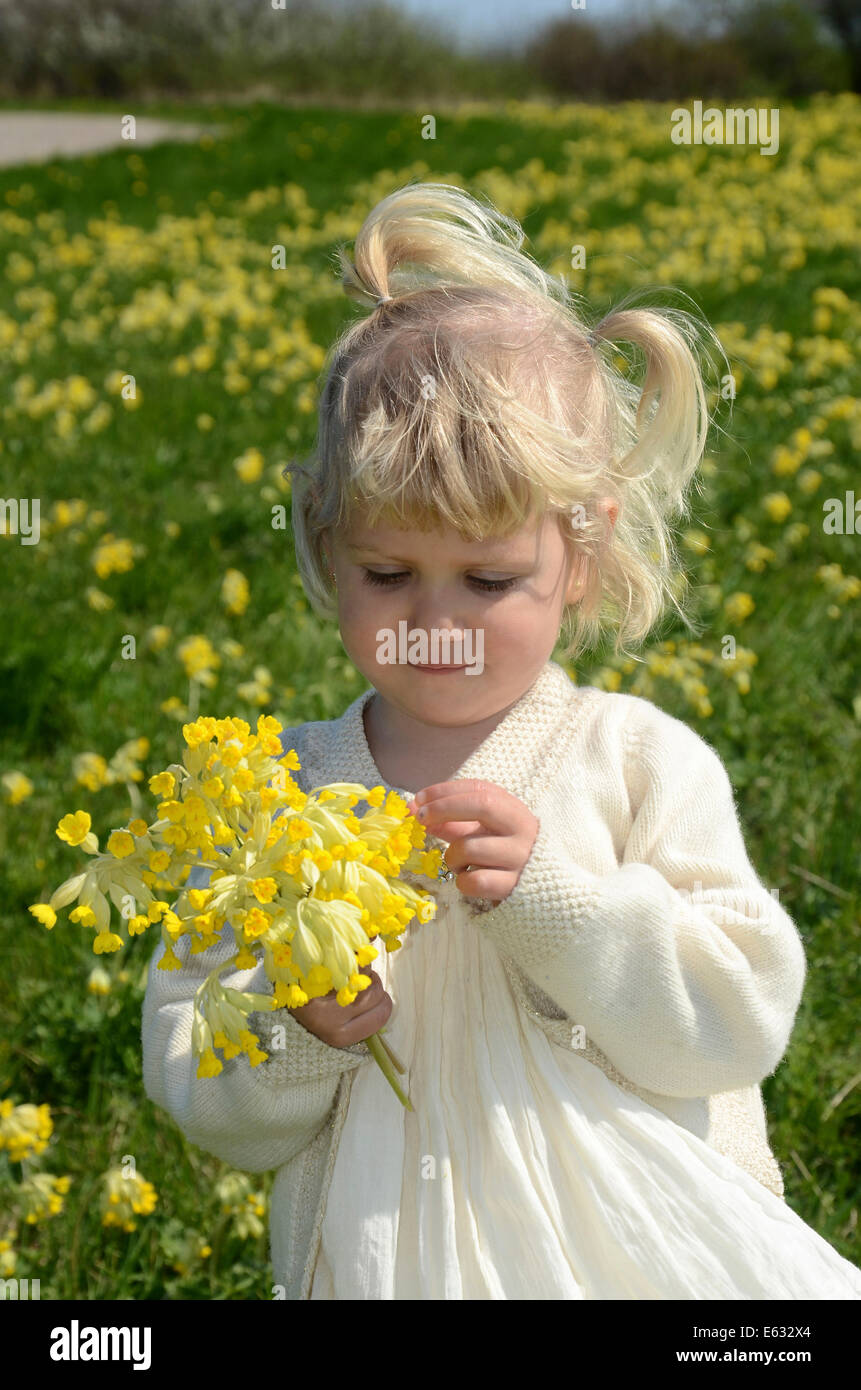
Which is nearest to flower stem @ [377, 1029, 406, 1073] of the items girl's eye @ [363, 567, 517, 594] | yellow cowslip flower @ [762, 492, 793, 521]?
girl's eye @ [363, 567, 517, 594]

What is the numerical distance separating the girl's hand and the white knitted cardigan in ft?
0.09

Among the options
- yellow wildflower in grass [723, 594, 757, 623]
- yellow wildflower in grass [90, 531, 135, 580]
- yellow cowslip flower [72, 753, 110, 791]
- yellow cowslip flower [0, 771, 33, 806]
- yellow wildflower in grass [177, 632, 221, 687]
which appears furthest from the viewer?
yellow wildflower in grass [90, 531, 135, 580]

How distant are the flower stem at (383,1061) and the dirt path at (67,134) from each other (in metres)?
18.5

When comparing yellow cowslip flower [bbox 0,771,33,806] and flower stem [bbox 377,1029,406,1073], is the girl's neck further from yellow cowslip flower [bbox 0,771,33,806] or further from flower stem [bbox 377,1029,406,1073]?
yellow cowslip flower [bbox 0,771,33,806]

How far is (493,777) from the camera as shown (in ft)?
7.68

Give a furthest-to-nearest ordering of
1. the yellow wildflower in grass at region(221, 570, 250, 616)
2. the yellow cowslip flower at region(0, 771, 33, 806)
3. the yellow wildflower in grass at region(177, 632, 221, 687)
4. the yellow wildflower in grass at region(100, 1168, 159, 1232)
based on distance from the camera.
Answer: the yellow wildflower in grass at region(221, 570, 250, 616) < the yellow wildflower in grass at region(177, 632, 221, 687) < the yellow cowslip flower at region(0, 771, 33, 806) < the yellow wildflower in grass at region(100, 1168, 159, 1232)

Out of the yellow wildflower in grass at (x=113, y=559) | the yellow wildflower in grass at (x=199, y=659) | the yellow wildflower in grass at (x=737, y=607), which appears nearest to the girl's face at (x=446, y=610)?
the yellow wildflower in grass at (x=199, y=659)

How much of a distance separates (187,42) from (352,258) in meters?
34.7

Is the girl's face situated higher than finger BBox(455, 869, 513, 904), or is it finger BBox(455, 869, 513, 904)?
the girl's face

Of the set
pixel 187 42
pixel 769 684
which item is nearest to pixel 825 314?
pixel 769 684

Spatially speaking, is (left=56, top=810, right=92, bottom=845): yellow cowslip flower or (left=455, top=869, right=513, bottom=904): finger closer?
(left=56, top=810, right=92, bottom=845): yellow cowslip flower

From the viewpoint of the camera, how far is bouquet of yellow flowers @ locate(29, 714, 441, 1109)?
1679mm

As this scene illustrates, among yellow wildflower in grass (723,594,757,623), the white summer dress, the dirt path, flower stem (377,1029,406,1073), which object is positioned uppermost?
the dirt path

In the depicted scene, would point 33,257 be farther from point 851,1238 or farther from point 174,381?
point 851,1238
